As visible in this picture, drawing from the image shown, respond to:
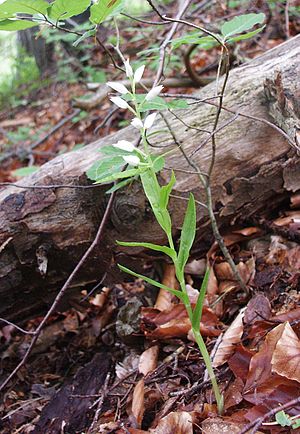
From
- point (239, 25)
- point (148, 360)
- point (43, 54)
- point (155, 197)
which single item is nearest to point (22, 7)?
point (155, 197)

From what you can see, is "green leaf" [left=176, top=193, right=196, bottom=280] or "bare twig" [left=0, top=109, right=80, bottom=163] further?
"bare twig" [left=0, top=109, right=80, bottom=163]

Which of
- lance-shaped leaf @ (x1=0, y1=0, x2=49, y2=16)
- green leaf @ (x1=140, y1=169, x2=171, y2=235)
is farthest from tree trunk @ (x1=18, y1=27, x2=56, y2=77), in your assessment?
green leaf @ (x1=140, y1=169, x2=171, y2=235)

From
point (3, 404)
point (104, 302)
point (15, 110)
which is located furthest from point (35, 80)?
point (3, 404)

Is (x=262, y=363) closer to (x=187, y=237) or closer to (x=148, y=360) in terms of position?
(x=187, y=237)

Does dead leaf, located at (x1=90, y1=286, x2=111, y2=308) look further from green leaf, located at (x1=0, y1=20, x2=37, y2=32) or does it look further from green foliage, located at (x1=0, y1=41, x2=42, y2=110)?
green foliage, located at (x1=0, y1=41, x2=42, y2=110)

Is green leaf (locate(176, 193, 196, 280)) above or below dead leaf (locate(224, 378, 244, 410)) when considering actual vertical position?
above

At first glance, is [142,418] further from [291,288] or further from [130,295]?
[130,295]

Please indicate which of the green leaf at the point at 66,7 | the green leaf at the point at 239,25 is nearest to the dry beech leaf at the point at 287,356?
the green leaf at the point at 239,25
